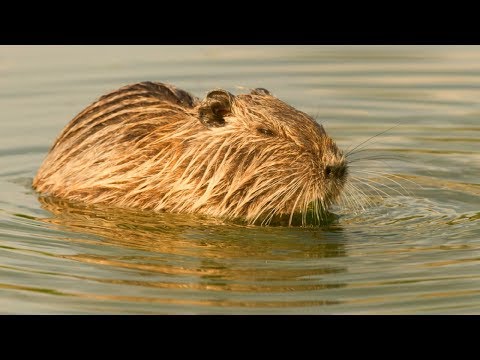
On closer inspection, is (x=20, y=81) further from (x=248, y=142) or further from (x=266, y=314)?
(x=266, y=314)

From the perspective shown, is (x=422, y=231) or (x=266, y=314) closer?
(x=266, y=314)

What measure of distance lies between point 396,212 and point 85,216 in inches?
90.8

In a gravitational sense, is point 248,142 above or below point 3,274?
above

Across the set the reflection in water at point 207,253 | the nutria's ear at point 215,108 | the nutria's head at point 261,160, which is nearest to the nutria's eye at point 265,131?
the nutria's head at point 261,160

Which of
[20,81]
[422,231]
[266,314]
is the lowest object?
Result: [266,314]

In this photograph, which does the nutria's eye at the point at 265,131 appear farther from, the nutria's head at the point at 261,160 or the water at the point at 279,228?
the water at the point at 279,228

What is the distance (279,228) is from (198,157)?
82 centimetres

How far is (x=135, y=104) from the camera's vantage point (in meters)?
9.09

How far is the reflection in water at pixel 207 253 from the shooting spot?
22.8 ft

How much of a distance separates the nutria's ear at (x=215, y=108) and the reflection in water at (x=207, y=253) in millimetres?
725

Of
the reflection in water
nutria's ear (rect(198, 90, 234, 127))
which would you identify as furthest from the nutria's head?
the reflection in water

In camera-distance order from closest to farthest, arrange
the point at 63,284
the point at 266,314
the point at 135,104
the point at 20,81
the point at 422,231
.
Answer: the point at 266,314 < the point at 63,284 < the point at 422,231 < the point at 135,104 < the point at 20,81

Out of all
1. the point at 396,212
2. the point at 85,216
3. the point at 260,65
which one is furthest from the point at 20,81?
the point at 396,212

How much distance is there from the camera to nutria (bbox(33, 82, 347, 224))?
8.21 meters
